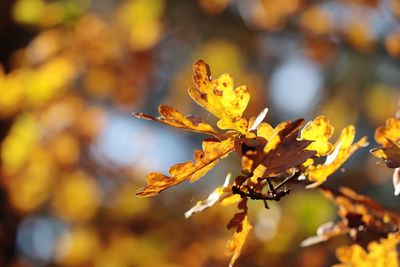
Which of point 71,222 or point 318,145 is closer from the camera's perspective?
point 318,145

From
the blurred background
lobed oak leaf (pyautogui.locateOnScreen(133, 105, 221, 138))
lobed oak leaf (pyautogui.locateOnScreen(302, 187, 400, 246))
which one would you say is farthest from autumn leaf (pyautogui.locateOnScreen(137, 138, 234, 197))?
the blurred background

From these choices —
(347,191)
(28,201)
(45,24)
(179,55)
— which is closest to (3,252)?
(28,201)

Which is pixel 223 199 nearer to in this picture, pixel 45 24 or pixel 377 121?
pixel 45 24

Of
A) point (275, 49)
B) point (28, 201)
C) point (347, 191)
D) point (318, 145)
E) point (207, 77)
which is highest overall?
point (207, 77)

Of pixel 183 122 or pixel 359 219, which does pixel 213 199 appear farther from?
pixel 359 219

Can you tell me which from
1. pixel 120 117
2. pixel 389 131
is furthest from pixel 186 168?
pixel 120 117

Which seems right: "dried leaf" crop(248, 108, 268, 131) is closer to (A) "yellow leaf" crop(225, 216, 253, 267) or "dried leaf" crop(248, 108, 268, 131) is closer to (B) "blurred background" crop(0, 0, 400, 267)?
(A) "yellow leaf" crop(225, 216, 253, 267)

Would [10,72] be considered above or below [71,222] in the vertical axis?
above
